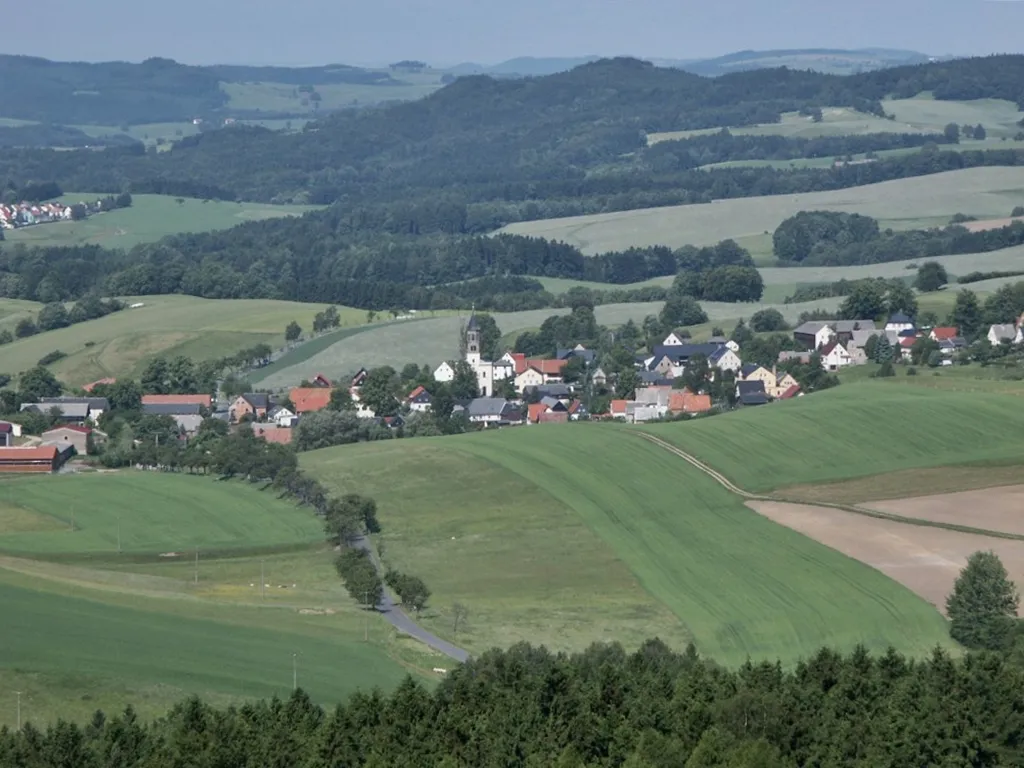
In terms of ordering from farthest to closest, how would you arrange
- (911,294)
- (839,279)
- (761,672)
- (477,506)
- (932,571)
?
(839,279) < (911,294) < (477,506) < (932,571) < (761,672)

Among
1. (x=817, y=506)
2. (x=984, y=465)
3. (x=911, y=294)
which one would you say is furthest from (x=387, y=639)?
(x=911, y=294)

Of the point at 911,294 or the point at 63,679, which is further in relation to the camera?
the point at 911,294

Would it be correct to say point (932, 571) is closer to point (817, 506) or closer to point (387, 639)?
point (817, 506)

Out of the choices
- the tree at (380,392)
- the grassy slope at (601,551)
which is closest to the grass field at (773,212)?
the tree at (380,392)

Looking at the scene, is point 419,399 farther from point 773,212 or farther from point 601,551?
point 773,212

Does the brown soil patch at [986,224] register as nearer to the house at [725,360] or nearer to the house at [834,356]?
the house at [834,356]

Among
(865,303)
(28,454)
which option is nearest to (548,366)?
(865,303)
